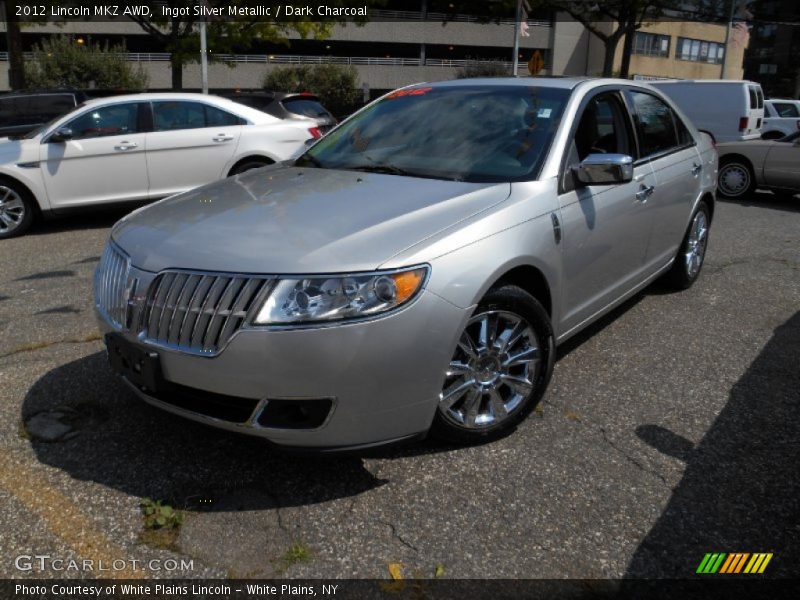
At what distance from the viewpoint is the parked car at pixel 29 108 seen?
10116 mm

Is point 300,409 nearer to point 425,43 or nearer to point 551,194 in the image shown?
point 551,194

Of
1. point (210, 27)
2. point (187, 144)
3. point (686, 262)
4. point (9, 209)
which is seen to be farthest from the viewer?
point (210, 27)

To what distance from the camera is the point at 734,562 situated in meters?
2.44

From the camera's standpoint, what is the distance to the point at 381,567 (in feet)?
7.83

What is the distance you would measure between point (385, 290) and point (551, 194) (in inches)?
48.4

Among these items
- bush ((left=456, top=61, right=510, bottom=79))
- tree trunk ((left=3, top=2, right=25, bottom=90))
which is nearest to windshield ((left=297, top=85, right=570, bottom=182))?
tree trunk ((left=3, top=2, right=25, bottom=90))

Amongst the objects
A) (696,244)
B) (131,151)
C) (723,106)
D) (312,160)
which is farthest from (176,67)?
(696,244)

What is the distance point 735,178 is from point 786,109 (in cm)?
1133

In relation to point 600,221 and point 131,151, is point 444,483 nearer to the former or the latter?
Result: point 600,221

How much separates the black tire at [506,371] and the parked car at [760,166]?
9.23 metres

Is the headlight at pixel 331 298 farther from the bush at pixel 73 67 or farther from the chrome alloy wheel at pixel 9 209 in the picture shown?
the bush at pixel 73 67

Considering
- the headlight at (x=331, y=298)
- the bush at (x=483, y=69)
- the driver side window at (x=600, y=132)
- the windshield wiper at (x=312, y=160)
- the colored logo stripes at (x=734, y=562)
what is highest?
the bush at (x=483, y=69)

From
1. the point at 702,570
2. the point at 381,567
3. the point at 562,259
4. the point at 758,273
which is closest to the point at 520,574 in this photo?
the point at 381,567

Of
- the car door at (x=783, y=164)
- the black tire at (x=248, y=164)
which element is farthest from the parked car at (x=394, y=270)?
the car door at (x=783, y=164)
